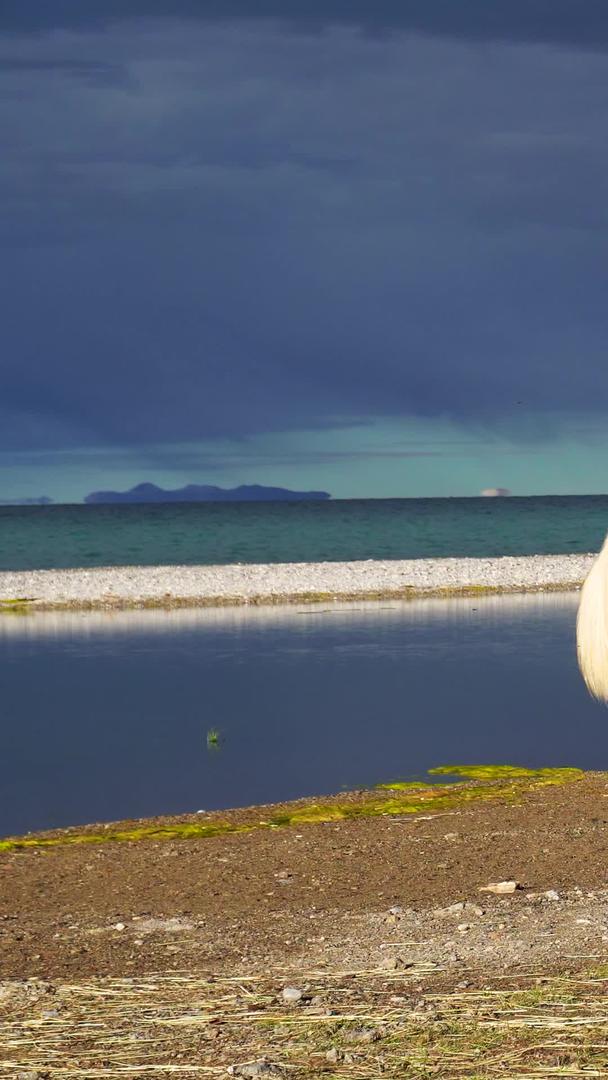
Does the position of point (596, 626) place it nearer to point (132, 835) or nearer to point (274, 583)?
point (132, 835)

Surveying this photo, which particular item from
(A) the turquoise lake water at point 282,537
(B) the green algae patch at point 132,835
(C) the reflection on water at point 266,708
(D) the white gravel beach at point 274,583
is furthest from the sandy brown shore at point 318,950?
(A) the turquoise lake water at point 282,537

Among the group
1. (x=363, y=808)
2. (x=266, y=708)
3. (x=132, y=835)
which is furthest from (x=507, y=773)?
(x=266, y=708)

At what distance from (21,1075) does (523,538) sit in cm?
8371

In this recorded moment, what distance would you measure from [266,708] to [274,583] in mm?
23474

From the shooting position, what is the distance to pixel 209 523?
118m

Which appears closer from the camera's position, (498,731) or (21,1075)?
(21,1075)

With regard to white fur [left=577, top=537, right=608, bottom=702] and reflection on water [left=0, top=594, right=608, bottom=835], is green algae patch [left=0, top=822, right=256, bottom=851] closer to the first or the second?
reflection on water [left=0, top=594, right=608, bottom=835]

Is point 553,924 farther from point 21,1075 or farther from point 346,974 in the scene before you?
point 21,1075

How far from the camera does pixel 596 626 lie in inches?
306

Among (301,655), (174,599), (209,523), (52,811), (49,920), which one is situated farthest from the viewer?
(209,523)

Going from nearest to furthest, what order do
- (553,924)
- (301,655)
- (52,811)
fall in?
1. (553,924)
2. (52,811)
3. (301,655)

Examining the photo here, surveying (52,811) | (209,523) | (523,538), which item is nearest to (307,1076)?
(52,811)

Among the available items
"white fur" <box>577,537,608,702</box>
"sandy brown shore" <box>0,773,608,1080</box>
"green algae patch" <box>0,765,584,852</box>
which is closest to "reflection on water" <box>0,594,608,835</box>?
"green algae patch" <box>0,765,584,852</box>

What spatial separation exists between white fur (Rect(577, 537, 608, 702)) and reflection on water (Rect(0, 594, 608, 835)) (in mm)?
8669
